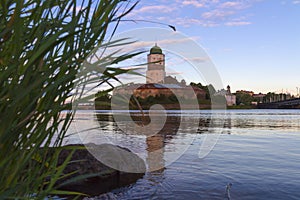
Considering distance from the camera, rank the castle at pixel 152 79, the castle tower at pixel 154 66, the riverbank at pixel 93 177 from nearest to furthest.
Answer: the castle tower at pixel 154 66
the castle at pixel 152 79
the riverbank at pixel 93 177

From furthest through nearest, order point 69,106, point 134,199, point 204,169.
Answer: point 204,169 < point 134,199 < point 69,106

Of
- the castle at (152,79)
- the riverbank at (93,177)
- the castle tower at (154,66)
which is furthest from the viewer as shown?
the riverbank at (93,177)

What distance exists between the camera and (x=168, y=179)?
1312 centimetres

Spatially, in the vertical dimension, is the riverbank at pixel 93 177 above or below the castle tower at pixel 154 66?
below

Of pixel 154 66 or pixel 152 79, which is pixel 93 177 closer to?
pixel 154 66

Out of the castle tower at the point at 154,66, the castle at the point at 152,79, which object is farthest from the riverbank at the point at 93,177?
the castle tower at the point at 154,66

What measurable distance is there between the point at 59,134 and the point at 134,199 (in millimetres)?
9436

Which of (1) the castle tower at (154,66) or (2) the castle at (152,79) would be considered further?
(2) the castle at (152,79)

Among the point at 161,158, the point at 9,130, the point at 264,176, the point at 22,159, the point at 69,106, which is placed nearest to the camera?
the point at 9,130

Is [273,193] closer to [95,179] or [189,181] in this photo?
[189,181]

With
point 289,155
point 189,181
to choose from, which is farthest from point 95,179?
point 289,155

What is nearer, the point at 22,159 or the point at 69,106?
the point at 22,159

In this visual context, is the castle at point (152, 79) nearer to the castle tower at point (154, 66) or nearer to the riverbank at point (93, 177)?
the castle tower at point (154, 66)

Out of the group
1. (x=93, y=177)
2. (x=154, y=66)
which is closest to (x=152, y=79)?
(x=154, y=66)
